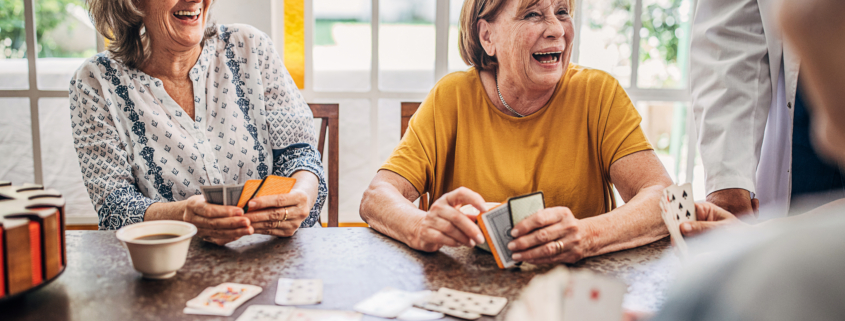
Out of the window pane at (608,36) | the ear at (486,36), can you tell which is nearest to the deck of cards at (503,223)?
the ear at (486,36)

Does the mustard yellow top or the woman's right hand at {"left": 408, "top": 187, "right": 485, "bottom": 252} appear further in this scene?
the mustard yellow top

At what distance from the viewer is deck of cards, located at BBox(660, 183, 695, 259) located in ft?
A: 3.31

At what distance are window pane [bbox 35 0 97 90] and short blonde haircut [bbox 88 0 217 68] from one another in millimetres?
1995

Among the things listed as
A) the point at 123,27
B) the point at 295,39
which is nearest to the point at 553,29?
the point at 123,27

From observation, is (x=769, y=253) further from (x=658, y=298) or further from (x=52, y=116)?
(x=52, y=116)

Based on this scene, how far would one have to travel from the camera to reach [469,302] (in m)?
0.84

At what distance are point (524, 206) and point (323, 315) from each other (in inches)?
18.6

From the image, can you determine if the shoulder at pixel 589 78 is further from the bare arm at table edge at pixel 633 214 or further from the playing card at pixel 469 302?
the playing card at pixel 469 302

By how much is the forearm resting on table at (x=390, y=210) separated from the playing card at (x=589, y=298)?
0.75m

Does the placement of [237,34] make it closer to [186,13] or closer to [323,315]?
[186,13]

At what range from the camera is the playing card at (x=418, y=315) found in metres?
0.79

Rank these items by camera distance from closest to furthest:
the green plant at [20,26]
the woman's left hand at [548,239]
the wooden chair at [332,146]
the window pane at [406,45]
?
the woman's left hand at [548,239] → the wooden chair at [332,146] → the green plant at [20,26] → the window pane at [406,45]

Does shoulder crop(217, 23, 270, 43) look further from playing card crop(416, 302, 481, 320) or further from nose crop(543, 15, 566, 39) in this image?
playing card crop(416, 302, 481, 320)

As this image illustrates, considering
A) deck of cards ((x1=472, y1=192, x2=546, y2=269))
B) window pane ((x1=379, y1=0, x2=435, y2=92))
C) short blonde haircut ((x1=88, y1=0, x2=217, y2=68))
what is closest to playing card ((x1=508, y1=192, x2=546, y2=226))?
deck of cards ((x1=472, y1=192, x2=546, y2=269))
